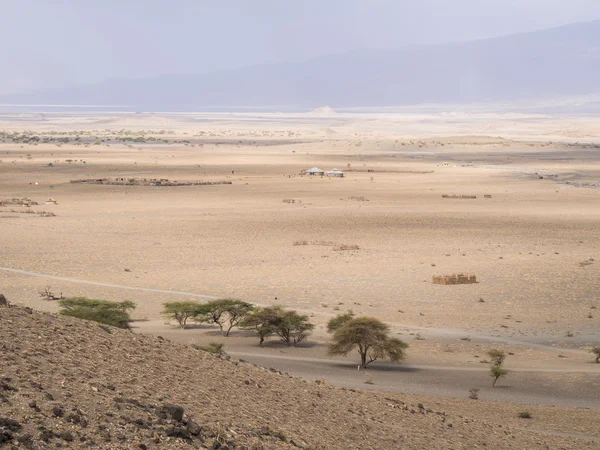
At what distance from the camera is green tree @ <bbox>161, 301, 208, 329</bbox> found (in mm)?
22641

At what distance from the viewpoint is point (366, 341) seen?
1944 centimetres

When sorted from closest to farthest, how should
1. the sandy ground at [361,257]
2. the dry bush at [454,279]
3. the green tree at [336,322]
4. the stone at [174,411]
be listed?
the stone at [174,411], the sandy ground at [361,257], the green tree at [336,322], the dry bush at [454,279]

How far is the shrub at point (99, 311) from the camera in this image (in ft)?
64.6

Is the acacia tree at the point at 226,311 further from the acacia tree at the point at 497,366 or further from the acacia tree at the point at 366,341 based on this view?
the acacia tree at the point at 497,366

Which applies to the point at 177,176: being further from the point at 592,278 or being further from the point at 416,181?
the point at 592,278

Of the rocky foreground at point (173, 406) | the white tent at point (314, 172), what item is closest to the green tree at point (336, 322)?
the rocky foreground at point (173, 406)

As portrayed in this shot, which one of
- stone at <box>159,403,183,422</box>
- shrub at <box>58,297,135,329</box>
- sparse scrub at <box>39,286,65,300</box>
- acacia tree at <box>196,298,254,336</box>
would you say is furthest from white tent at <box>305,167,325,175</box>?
stone at <box>159,403,183,422</box>

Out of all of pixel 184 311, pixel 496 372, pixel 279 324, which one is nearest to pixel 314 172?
pixel 184 311

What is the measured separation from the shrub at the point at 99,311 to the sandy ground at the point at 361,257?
768mm

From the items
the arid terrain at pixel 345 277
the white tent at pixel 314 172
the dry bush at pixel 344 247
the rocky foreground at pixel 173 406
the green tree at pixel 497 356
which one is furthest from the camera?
the white tent at pixel 314 172

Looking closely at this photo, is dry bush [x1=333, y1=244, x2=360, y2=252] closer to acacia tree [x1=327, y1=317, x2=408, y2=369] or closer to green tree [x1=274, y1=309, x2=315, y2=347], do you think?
green tree [x1=274, y1=309, x2=315, y2=347]

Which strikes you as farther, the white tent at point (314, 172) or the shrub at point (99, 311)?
the white tent at point (314, 172)

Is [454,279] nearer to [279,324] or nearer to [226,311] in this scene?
[226,311]

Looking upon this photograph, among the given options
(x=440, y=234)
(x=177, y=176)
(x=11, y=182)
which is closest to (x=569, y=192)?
(x=440, y=234)
